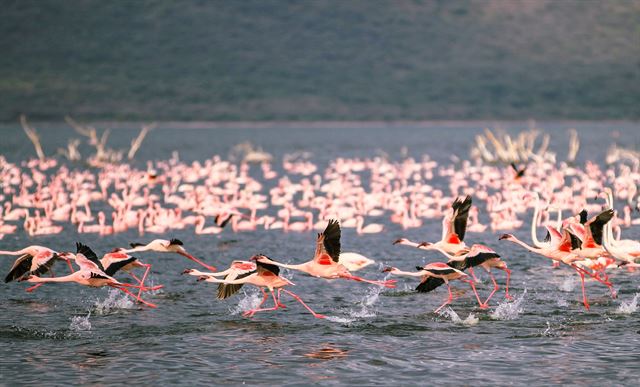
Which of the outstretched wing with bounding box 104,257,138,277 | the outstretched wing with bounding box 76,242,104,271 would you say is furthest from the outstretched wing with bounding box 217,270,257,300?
the outstretched wing with bounding box 76,242,104,271

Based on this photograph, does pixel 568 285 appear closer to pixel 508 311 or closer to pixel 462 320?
pixel 508 311

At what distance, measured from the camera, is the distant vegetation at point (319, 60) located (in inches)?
4587

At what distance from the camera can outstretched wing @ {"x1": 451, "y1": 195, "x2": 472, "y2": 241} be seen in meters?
17.3

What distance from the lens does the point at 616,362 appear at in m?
14.2

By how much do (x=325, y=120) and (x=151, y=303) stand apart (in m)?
98.5

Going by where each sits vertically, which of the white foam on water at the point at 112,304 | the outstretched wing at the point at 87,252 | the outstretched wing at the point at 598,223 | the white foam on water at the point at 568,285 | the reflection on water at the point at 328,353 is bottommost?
the reflection on water at the point at 328,353

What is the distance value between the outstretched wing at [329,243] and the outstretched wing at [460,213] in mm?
2259

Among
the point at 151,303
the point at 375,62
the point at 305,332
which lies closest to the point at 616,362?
the point at 305,332

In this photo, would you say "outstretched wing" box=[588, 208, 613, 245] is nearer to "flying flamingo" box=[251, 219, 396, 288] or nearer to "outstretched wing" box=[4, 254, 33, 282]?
"flying flamingo" box=[251, 219, 396, 288]

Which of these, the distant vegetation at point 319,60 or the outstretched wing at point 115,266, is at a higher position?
the distant vegetation at point 319,60

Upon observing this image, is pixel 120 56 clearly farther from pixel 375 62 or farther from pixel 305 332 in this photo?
pixel 305 332

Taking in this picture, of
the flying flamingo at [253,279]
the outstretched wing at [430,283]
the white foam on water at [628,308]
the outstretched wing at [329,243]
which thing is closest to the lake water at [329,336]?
the white foam on water at [628,308]

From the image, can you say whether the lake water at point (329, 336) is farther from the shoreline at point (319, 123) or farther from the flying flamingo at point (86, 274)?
the shoreline at point (319, 123)

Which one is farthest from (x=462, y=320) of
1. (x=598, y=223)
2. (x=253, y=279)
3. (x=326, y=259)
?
(x=253, y=279)
